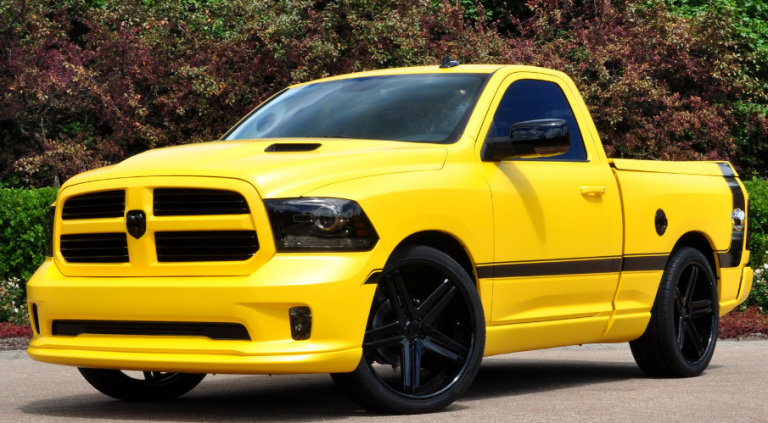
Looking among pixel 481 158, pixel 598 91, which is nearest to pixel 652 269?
pixel 481 158

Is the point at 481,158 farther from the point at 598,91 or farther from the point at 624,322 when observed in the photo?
the point at 598,91

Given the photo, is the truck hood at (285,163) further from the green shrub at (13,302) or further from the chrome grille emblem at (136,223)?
the green shrub at (13,302)

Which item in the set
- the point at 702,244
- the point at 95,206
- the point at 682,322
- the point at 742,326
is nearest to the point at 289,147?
the point at 95,206

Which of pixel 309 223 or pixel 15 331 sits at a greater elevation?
pixel 309 223

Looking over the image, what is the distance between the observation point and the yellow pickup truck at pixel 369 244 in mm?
5270

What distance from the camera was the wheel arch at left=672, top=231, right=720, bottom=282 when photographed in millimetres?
8102

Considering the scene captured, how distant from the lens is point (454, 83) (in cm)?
686

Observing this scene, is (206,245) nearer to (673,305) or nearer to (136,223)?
(136,223)

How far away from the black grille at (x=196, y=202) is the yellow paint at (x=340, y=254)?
5cm

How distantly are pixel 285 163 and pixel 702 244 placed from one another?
158 inches

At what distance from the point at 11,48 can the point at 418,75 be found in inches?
544

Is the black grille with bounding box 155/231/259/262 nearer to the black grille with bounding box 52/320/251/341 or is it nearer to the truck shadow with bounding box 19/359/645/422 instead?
the black grille with bounding box 52/320/251/341

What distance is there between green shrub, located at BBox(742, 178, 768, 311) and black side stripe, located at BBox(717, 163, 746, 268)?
168 inches

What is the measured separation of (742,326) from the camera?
1166cm
